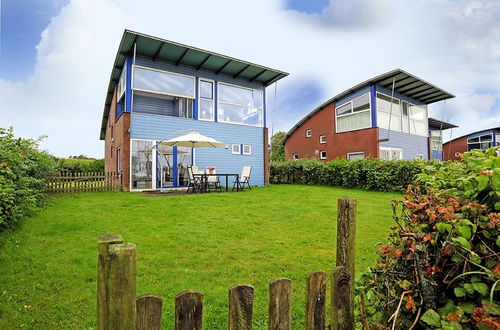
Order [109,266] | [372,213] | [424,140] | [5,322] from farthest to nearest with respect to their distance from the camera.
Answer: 1. [424,140]
2. [372,213]
3. [5,322]
4. [109,266]

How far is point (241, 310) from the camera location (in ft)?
3.50

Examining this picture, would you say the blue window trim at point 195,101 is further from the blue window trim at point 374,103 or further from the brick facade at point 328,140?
the blue window trim at point 374,103

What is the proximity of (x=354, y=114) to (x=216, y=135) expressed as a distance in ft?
34.7

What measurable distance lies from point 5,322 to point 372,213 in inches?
270

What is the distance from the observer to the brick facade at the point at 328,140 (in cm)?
1770

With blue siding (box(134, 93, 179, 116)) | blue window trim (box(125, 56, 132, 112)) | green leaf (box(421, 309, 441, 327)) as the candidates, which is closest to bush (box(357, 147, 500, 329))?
green leaf (box(421, 309, 441, 327))

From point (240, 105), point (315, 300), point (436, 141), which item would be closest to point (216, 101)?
point (240, 105)

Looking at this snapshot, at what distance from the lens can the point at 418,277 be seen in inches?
40.5

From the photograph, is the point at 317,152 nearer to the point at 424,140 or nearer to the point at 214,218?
the point at 424,140


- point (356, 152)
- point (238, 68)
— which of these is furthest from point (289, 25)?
point (356, 152)

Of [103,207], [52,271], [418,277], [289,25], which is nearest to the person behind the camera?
[418,277]

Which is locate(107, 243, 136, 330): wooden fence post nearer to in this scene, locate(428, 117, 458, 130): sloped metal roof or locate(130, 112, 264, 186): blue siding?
locate(130, 112, 264, 186): blue siding

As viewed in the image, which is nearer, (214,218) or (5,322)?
(5,322)

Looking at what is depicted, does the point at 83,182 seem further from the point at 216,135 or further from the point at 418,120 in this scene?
the point at 418,120
